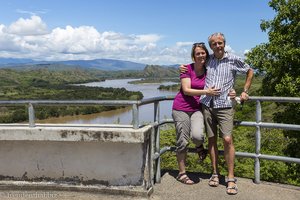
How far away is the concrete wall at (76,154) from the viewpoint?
4.21m

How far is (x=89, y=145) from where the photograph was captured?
14.1ft

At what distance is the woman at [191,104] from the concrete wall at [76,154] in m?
0.43

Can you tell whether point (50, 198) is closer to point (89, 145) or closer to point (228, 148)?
point (89, 145)

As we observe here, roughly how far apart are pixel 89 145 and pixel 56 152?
425mm

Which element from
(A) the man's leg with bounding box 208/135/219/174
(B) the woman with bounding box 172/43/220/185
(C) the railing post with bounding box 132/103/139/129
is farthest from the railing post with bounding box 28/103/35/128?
(A) the man's leg with bounding box 208/135/219/174

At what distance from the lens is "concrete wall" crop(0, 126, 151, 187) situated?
4207 millimetres

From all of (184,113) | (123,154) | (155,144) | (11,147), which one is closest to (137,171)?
(123,154)

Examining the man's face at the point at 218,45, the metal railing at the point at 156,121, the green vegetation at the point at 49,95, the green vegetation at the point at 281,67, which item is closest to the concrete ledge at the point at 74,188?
the metal railing at the point at 156,121

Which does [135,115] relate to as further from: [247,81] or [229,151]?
[247,81]

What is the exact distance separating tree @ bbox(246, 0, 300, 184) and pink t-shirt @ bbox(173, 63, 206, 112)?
749cm

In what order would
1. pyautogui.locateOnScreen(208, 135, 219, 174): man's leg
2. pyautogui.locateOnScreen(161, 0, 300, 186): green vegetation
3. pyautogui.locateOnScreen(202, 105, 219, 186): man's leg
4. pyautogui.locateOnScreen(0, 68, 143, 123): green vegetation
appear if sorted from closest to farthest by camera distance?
pyautogui.locateOnScreen(202, 105, 219, 186): man's leg < pyautogui.locateOnScreen(208, 135, 219, 174): man's leg < pyautogui.locateOnScreen(0, 68, 143, 123): green vegetation < pyautogui.locateOnScreen(161, 0, 300, 186): green vegetation

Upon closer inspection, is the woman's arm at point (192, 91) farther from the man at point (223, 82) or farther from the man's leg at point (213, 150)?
the man's leg at point (213, 150)

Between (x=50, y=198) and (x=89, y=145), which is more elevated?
(x=89, y=145)

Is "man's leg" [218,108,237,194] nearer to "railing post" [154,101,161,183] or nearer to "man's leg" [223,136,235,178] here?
"man's leg" [223,136,235,178]
